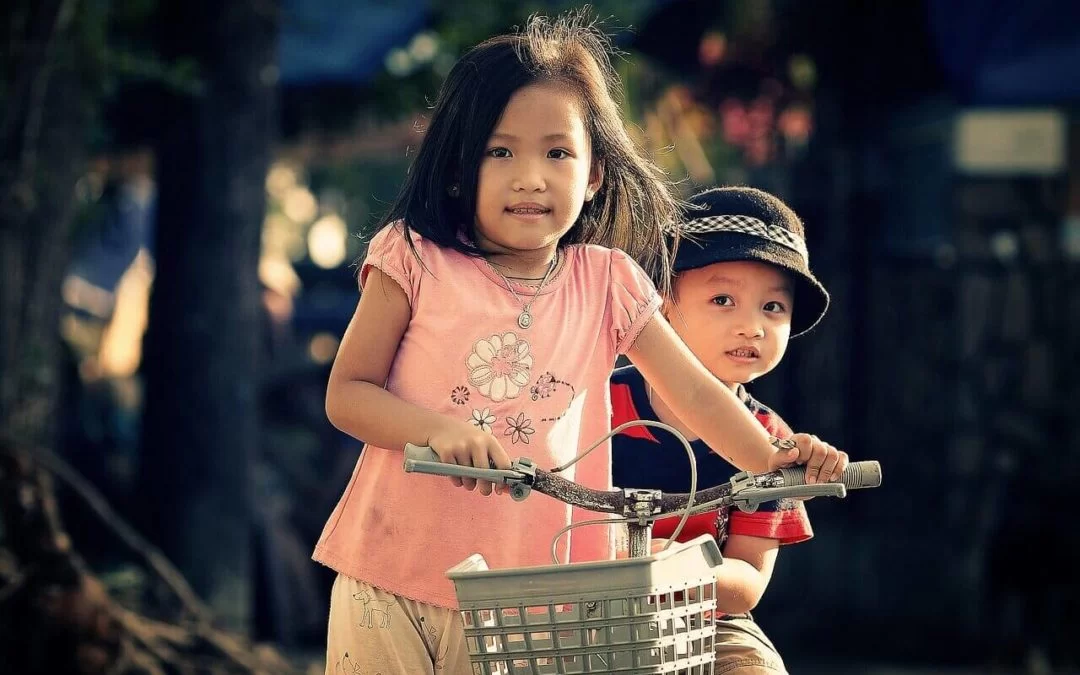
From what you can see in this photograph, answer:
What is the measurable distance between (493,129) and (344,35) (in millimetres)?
6073

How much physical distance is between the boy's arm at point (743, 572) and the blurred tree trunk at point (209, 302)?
481 centimetres

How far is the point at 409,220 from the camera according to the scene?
3039mm

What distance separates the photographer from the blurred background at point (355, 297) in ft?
20.8

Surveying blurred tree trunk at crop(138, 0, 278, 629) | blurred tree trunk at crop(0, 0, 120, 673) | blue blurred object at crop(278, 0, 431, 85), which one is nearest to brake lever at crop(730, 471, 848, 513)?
blurred tree trunk at crop(0, 0, 120, 673)

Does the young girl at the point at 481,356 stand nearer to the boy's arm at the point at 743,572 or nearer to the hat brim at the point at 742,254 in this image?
the boy's arm at the point at 743,572

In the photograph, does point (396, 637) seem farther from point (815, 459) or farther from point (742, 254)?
point (742, 254)

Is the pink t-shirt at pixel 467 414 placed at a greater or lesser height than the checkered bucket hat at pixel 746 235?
lesser

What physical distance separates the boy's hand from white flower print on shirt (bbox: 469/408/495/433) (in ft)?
1.62

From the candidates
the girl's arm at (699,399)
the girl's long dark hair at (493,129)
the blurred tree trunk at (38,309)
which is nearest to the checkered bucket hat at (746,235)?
the girl's long dark hair at (493,129)

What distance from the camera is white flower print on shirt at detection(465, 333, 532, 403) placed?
2951 millimetres

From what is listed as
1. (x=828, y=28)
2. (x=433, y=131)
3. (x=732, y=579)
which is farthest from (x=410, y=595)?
(x=828, y=28)

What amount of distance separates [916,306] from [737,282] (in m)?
5.83

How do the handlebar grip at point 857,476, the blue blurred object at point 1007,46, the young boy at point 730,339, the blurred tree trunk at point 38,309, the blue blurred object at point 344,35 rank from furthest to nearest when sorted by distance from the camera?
the blue blurred object at point 344,35 < the blue blurred object at point 1007,46 < the blurred tree trunk at point 38,309 < the young boy at point 730,339 < the handlebar grip at point 857,476

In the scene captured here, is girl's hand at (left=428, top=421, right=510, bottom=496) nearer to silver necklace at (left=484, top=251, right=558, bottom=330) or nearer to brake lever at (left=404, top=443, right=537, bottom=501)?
brake lever at (left=404, top=443, right=537, bottom=501)
